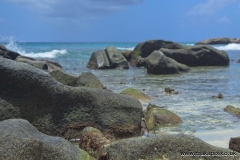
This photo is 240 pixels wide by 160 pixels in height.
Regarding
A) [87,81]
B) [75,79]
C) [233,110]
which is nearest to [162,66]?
[75,79]

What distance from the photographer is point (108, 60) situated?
2153 cm

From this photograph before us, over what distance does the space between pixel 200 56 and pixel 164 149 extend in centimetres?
2009

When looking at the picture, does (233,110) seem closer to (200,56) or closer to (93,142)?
(93,142)

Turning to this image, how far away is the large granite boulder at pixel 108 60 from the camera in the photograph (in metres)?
21.1

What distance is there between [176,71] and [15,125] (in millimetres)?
14661

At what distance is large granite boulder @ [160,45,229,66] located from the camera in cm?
2272

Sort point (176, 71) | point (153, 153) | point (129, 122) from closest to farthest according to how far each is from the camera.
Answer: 1. point (153, 153)
2. point (129, 122)
3. point (176, 71)

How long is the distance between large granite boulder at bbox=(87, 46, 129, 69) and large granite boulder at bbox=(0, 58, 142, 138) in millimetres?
15262

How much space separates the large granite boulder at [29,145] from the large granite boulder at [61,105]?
151cm

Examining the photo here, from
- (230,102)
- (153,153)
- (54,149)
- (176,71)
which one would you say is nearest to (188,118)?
(230,102)

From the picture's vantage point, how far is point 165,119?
643 cm

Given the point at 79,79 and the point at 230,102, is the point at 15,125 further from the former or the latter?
the point at 230,102

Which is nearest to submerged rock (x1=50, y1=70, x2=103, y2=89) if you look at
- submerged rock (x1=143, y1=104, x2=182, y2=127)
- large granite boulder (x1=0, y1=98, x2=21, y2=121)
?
submerged rock (x1=143, y1=104, x2=182, y2=127)

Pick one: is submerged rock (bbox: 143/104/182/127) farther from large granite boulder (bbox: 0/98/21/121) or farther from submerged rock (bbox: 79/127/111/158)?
large granite boulder (bbox: 0/98/21/121)
